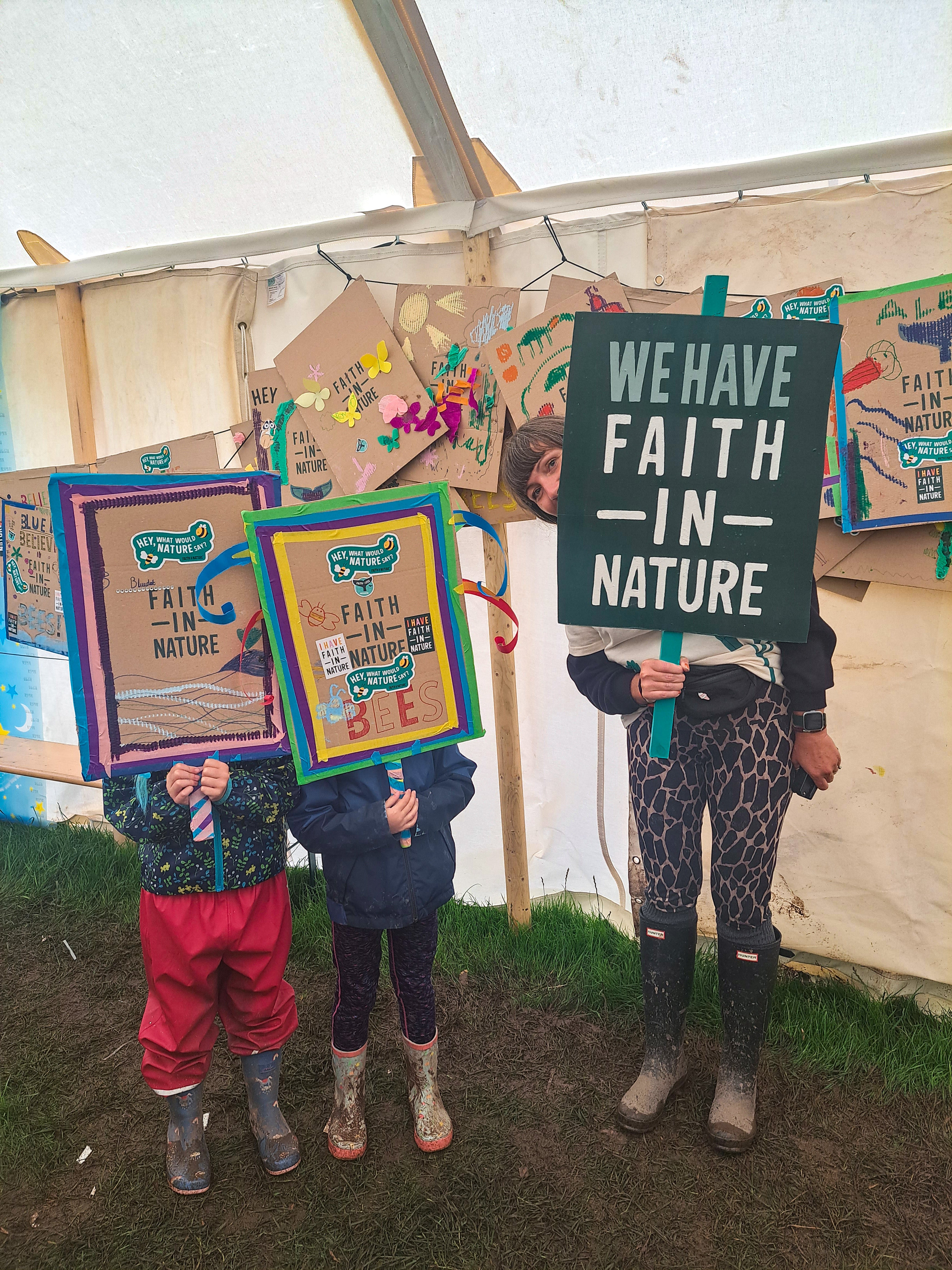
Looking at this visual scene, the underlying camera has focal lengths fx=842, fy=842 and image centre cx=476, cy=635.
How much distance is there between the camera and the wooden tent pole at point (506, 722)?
8.18 ft

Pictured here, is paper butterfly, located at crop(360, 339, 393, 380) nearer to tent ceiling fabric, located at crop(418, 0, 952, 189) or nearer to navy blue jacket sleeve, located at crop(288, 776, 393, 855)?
tent ceiling fabric, located at crop(418, 0, 952, 189)

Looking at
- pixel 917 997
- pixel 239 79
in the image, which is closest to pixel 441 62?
pixel 239 79

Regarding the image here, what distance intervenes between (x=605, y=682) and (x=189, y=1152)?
1365 mm

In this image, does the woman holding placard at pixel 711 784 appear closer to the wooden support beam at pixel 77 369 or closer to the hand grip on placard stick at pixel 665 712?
the hand grip on placard stick at pixel 665 712

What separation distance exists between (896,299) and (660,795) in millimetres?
1286

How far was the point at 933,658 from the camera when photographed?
2.30m

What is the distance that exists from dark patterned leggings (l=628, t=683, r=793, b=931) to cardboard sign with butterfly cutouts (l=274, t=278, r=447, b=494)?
39.9 inches

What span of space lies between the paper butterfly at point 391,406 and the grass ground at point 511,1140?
1689 mm

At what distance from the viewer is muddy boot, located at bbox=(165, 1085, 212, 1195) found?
1.81 metres

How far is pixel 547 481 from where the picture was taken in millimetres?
1786

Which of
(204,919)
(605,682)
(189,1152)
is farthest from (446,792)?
(189,1152)

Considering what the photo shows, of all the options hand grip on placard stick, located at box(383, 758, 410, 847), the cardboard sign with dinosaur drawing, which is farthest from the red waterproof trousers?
the cardboard sign with dinosaur drawing

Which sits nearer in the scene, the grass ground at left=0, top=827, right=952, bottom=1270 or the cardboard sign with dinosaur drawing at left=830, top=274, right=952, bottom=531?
the grass ground at left=0, top=827, right=952, bottom=1270

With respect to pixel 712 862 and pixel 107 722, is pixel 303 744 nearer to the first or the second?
pixel 107 722
